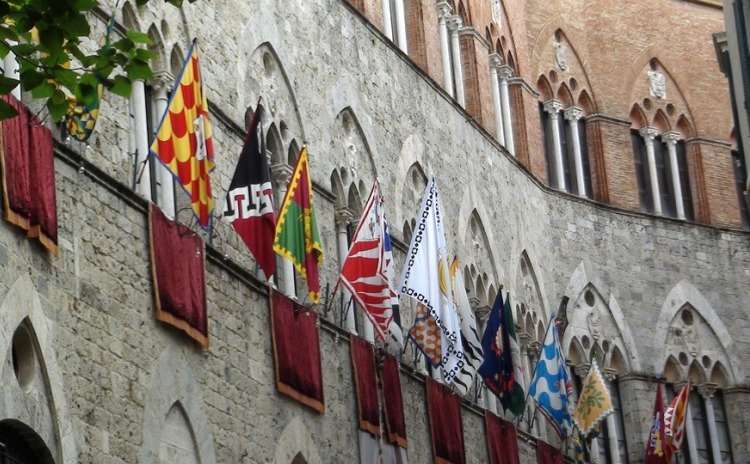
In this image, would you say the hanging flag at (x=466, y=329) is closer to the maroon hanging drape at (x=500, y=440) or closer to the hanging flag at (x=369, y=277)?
the hanging flag at (x=369, y=277)

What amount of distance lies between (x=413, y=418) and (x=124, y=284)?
8125 mm

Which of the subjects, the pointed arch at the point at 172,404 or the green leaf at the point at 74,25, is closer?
the green leaf at the point at 74,25

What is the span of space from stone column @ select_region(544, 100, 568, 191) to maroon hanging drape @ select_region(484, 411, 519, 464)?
7349 millimetres

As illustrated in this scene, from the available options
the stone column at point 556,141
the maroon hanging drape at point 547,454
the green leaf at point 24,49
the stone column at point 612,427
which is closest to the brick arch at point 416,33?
the maroon hanging drape at point 547,454

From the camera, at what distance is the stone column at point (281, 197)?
71.7 ft

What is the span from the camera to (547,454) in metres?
29.9

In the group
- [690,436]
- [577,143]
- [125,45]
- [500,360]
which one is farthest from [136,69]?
[577,143]

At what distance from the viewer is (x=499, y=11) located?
3388 cm

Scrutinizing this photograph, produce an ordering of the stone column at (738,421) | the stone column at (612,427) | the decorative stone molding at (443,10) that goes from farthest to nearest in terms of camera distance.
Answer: the stone column at (738,421) → the stone column at (612,427) → the decorative stone molding at (443,10)

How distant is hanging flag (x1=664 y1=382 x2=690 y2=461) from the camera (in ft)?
107

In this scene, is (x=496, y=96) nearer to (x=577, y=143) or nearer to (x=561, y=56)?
(x=577, y=143)

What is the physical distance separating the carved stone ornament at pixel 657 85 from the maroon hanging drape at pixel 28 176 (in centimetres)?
2292

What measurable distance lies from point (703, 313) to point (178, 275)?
63.3 ft

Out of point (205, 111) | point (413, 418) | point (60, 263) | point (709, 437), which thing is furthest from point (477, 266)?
point (60, 263)
